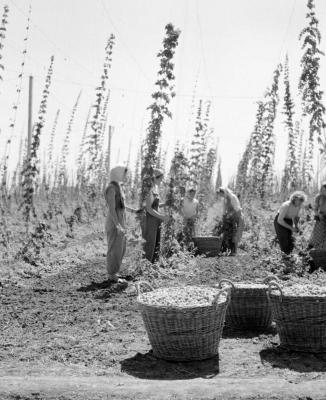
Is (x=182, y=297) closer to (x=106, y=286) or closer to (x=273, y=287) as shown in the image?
(x=273, y=287)

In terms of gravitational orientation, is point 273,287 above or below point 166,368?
above

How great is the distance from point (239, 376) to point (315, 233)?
4934 millimetres

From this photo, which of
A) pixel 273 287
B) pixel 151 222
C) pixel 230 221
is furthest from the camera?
pixel 230 221

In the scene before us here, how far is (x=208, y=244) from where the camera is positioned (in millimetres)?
10188

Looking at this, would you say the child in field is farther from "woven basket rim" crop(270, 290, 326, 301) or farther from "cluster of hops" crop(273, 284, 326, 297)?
"woven basket rim" crop(270, 290, 326, 301)

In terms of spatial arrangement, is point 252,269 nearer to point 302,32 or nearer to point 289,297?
point 289,297

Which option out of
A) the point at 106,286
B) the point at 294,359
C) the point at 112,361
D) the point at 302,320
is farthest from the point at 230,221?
the point at 112,361

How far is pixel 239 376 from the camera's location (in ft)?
12.6

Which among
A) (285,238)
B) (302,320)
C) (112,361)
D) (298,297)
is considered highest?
(285,238)

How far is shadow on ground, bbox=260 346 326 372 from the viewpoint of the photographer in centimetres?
401

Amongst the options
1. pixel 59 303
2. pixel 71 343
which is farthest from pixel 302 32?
pixel 71 343

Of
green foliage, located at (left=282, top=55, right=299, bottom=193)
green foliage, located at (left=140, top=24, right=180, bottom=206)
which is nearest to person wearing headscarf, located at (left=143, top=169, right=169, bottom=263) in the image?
green foliage, located at (left=140, top=24, right=180, bottom=206)

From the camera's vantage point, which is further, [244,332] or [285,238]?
[285,238]

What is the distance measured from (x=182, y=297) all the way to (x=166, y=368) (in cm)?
56
